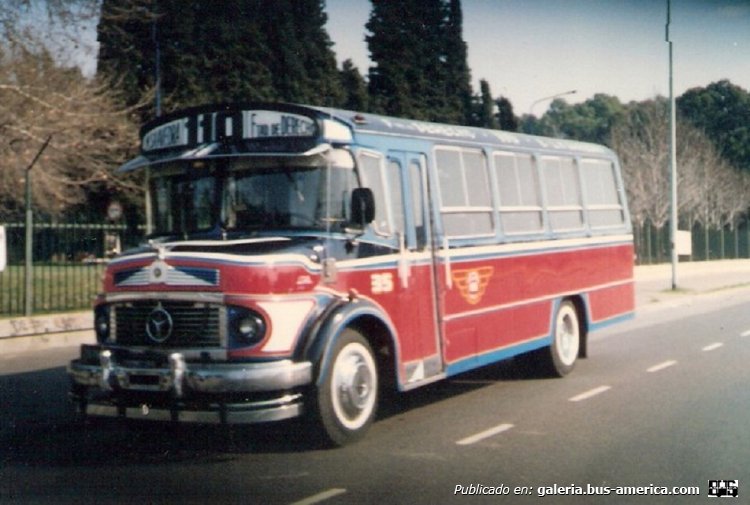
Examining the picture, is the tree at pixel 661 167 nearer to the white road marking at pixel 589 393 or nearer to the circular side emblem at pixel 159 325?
the white road marking at pixel 589 393

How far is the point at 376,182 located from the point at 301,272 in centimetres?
149

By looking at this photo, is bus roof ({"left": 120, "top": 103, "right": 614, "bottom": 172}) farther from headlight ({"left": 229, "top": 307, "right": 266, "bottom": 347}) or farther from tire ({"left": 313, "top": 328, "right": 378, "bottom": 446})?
tire ({"left": 313, "top": 328, "right": 378, "bottom": 446})

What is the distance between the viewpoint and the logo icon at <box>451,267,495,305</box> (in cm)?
1005

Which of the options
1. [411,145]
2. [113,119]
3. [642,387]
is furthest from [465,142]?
[113,119]

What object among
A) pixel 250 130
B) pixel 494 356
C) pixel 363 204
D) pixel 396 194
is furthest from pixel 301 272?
pixel 494 356

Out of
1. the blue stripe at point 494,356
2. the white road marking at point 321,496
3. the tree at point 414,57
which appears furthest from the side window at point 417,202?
the tree at point 414,57

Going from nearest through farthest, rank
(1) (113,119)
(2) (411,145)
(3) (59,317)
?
1. (2) (411,145)
2. (3) (59,317)
3. (1) (113,119)

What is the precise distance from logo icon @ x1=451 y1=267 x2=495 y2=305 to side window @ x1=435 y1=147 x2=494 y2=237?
1.25 ft

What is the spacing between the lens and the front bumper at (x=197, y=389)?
738cm

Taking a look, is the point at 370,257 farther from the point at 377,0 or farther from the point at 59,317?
the point at 377,0

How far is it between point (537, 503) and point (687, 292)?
22.2m

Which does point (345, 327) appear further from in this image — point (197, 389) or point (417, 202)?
point (417, 202)

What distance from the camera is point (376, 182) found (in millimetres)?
8922

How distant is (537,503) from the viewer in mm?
6598
